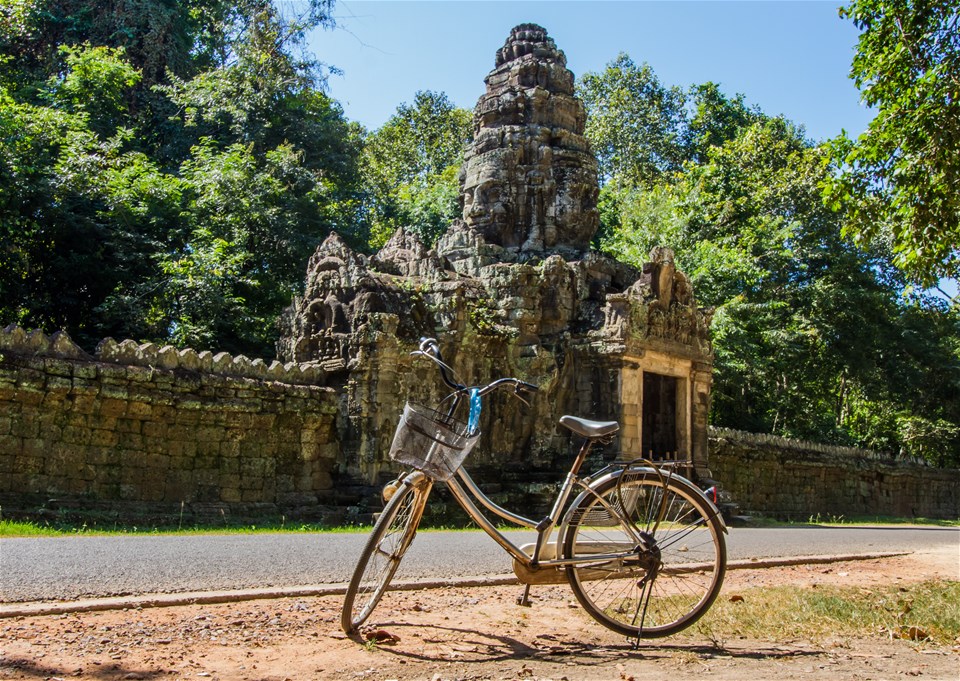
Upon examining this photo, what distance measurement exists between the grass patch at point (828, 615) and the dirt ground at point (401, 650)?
174 millimetres

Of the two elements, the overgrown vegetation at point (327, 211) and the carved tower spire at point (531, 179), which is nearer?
the overgrown vegetation at point (327, 211)

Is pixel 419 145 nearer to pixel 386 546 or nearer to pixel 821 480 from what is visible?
pixel 821 480

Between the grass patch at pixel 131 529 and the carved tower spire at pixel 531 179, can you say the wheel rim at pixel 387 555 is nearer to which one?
the grass patch at pixel 131 529

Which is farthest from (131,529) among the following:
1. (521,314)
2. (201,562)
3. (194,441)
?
(521,314)

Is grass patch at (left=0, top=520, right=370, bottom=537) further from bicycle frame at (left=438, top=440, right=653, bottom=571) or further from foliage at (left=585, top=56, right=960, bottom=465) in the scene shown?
foliage at (left=585, top=56, right=960, bottom=465)

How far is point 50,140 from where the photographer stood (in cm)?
1942

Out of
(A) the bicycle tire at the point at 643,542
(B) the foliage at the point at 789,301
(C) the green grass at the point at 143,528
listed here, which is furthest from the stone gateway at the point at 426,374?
(B) the foliage at the point at 789,301

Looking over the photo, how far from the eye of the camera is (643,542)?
464 cm

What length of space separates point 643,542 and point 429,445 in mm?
1223

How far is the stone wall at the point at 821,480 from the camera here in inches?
824

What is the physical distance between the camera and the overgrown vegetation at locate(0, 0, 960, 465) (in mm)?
11258

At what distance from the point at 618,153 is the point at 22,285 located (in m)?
28.1

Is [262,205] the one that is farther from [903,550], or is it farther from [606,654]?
[606,654]

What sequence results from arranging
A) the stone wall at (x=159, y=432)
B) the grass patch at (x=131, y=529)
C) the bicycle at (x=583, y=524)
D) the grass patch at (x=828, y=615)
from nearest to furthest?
the bicycle at (x=583, y=524), the grass patch at (x=828, y=615), the grass patch at (x=131, y=529), the stone wall at (x=159, y=432)
